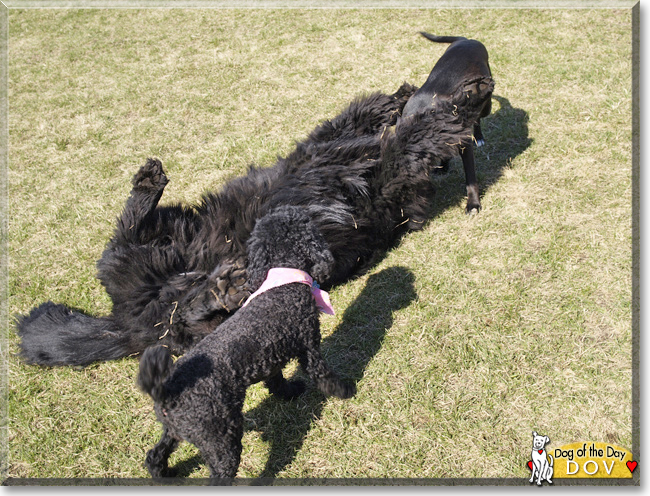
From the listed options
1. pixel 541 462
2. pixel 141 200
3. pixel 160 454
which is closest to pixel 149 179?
pixel 141 200

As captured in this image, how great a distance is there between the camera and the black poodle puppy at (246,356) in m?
2.23

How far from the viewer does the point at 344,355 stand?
325cm

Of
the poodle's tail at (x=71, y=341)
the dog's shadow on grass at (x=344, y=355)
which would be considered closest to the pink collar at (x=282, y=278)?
the dog's shadow on grass at (x=344, y=355)

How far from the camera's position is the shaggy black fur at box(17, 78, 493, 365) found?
3342mm

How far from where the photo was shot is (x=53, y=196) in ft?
16.1

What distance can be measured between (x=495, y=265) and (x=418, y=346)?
0.91 metres

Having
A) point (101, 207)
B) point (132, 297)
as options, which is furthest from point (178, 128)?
point (132, 297)

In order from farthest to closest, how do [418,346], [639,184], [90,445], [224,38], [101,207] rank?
[224,38] → [101,207] → [639,184] → [418,346] → [90,445]

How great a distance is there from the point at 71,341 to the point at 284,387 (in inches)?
57.9

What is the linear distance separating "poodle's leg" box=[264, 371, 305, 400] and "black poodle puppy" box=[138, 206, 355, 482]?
0.01 metres

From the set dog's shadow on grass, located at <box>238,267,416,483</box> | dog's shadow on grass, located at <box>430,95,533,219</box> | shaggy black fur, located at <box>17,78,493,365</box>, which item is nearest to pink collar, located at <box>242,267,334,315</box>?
shaggy black fur, located at <box>17,78,493,365</box>

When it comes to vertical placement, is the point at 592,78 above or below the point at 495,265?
above

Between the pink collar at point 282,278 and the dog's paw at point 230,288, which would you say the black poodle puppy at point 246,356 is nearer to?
the pink collar at point 282,278

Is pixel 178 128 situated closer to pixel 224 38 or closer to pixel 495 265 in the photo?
pixel 224 38
